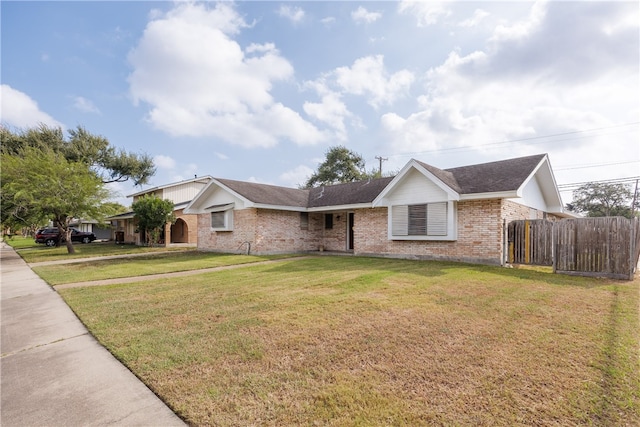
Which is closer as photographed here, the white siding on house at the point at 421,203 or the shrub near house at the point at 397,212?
the shrub near house at the point at 397,212

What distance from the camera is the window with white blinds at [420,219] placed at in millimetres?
11797

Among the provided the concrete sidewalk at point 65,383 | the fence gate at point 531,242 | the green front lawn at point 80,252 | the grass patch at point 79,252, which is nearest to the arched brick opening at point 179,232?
the green front lawn at point 80,252

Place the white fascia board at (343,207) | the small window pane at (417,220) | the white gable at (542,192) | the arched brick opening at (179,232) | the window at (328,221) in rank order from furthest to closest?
1. the arched brick opening at (179,232)
2. the window at (328,221)
3. the white fascia board at (343,207)
4. the white gable at (542,192)
5. the small window pane at (417,220)

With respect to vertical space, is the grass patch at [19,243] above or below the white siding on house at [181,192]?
below

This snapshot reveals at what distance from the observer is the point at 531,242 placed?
1033 centimetres

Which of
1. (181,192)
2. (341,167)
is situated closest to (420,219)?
(181,192)

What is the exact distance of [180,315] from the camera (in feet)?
17.0

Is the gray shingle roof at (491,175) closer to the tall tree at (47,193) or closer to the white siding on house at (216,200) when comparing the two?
the white siding on house at (216,200)

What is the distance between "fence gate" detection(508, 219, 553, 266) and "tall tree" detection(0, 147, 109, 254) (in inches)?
900

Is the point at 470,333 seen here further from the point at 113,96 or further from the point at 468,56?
the point at 113,96

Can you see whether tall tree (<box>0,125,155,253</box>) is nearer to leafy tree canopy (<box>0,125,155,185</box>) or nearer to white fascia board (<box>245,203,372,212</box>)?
leafy tree canopy (<box>0,125,155,185</box>)

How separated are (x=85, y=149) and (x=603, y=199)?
2733 inches

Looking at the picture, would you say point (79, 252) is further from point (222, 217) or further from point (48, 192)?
point (222, 217)

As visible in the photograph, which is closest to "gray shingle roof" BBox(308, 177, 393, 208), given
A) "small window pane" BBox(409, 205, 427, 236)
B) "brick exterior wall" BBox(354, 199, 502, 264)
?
"small window pane" BBox(409, 205, 427, 236)
